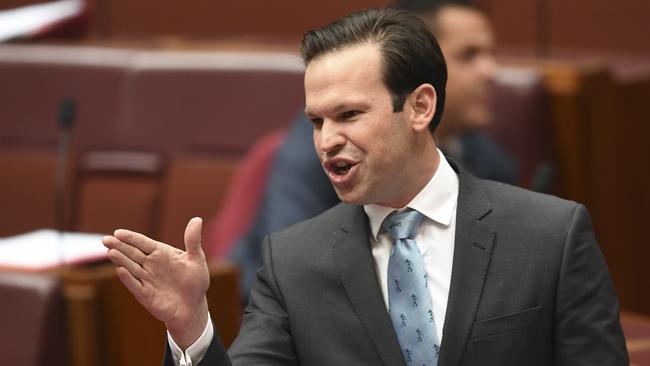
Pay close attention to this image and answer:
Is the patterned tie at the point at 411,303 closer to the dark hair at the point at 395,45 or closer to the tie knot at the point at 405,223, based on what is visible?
the tie knot at the point at 405,223

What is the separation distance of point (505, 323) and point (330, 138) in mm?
207

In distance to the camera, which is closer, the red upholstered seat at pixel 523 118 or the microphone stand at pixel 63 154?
the microphone stand at pixel 63 154

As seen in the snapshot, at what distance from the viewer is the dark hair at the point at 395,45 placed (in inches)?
44.3

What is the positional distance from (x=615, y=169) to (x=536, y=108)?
0.22 m

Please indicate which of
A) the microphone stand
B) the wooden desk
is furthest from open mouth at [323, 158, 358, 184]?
the microphone stand

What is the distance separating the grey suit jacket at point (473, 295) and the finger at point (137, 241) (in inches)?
3.8

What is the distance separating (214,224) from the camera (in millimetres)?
2352

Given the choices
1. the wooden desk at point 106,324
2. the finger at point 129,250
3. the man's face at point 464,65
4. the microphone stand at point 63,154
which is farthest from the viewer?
the man's face at point 464,65

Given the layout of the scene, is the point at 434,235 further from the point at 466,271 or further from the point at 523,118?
the point at 523,118

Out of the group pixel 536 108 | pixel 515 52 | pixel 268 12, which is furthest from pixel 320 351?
pixel 268 12

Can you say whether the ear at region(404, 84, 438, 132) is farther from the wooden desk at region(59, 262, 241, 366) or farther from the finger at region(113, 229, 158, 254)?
the wooden desk at region(59, 262, 241, 366)

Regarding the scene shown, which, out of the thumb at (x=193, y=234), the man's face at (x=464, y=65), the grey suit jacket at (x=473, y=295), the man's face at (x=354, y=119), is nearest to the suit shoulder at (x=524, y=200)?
the grey suit jacket at (x=473, y=295)

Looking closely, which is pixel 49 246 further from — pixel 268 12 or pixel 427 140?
pixel 268 12

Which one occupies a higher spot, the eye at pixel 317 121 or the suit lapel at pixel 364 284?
the eye at pixel 317 121
